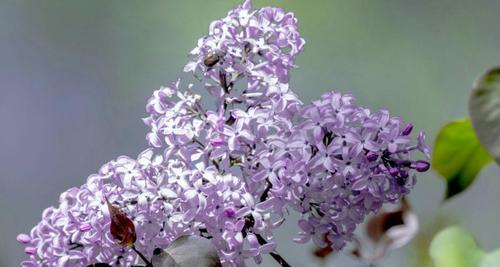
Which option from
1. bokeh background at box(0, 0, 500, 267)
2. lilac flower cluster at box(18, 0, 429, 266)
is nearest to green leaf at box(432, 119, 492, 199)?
lilac flower cluster at box(18, 0, 429, 266)

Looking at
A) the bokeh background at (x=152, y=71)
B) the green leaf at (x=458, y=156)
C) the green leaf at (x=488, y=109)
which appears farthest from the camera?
the bokeh background at (x=152, y=71)

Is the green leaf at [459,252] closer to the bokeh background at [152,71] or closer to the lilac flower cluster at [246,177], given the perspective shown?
the lilac flower cluster at [246,177]

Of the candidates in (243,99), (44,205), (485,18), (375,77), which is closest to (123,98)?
(44,205)

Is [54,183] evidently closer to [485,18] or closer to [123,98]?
[123,98]

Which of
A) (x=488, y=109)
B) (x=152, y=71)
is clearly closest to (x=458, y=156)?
(x=488, y=109)

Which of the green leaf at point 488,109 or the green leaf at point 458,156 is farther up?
the green leaf at point 488,109

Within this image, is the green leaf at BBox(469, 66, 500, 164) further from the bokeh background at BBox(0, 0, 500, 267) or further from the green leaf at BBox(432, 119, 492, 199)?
the bokeh background at BBox(0, 0, 500, 267)

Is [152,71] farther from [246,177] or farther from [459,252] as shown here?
[459,252]

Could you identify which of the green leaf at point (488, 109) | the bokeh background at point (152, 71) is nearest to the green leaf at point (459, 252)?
the green leaf at point (488, 109)
